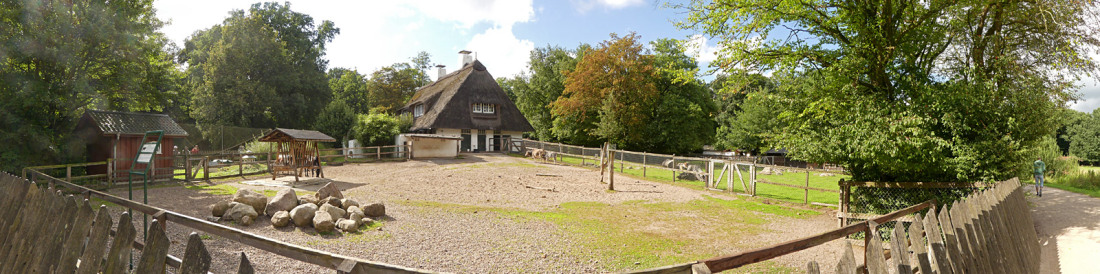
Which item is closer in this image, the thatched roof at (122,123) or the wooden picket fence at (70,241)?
the wooden picket fence at (70,241)

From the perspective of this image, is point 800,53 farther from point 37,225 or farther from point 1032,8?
point 37,225

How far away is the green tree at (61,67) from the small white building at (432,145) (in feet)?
42.5

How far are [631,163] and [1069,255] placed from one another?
15.5 m

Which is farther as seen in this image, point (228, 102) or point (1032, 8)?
point (228, 102)

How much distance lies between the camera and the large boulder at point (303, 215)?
8653 mm

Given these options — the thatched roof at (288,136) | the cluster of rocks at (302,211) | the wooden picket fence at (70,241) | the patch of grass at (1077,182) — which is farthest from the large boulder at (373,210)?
the patch of grass at (1077,182)

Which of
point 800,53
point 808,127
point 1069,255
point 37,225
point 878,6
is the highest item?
point 878,6

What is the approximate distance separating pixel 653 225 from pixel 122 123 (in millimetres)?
17900

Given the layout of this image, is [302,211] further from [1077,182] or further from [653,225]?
[1077,182]

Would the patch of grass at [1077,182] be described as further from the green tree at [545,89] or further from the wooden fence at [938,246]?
the green tree at [545,89]

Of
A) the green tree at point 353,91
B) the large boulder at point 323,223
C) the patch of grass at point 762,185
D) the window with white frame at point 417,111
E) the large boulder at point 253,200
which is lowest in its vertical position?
the patch of grass at point 762,185

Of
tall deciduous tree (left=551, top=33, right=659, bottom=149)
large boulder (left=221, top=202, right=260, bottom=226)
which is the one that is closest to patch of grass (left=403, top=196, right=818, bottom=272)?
large boulder (left=221, top=202, right=260, bottom=226)

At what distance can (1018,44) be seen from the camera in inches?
403

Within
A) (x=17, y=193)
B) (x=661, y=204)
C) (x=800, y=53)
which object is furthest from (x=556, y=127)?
(x=17, y=193)
